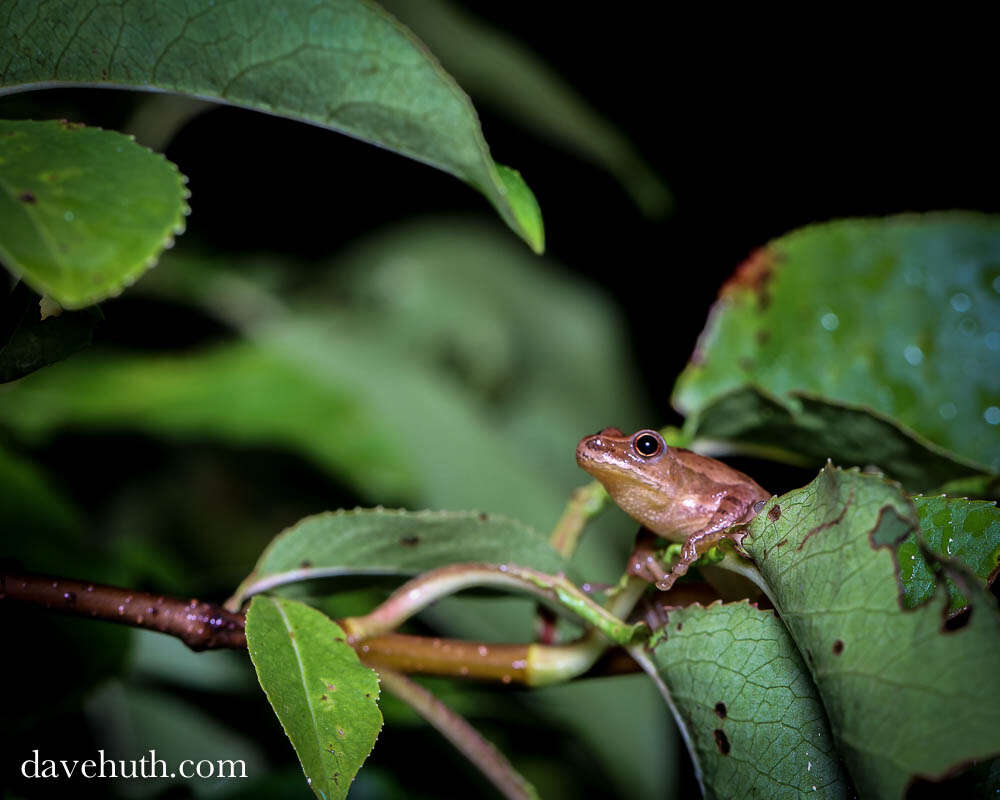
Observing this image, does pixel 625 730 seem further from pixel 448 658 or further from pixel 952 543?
pixel 952 543

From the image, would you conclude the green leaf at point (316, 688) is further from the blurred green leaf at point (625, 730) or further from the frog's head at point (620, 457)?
the blurred green leaf at point (625, 730)

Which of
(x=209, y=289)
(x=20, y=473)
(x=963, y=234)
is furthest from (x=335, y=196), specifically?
(x=963, y=234)

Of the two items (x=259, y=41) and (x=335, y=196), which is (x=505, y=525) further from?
(x=335, y=196)

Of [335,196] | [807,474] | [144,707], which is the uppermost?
[807,474]

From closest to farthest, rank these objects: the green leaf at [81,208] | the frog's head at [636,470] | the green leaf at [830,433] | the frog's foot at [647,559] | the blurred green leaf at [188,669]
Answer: the green leaf at [81,208] → the frog's foot at [647,559] → the green leaf at [830,433] → the frog's head at [636,470] → the blurred green leaf at [188,669]

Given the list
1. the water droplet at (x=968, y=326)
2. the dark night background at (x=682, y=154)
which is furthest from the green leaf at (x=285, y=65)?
the dark night background at (x=682, y=154)

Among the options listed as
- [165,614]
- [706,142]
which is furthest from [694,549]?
[706,142]

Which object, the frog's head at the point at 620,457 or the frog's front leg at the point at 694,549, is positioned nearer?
the frog's front leg at the point at 694,549
